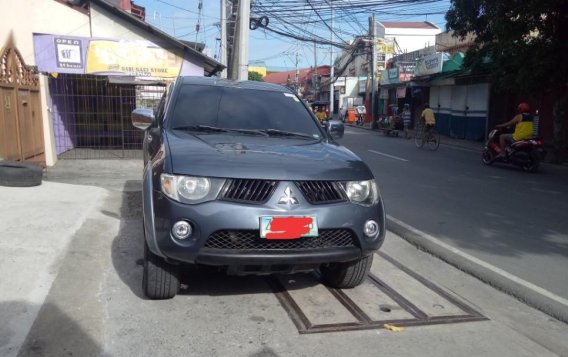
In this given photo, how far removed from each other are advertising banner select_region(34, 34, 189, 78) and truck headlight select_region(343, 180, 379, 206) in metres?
10.4

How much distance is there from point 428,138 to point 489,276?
14.7 meters

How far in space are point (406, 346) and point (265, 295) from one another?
1274mm

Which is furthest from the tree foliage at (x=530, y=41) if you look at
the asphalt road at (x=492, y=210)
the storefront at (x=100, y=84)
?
the storefront at (x=100, y=84)

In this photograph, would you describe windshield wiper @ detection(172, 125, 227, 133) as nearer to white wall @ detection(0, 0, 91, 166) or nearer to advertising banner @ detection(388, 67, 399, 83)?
white wall @ detection(0, 0, 91, 166)

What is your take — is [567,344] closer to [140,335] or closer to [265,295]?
[265,295]

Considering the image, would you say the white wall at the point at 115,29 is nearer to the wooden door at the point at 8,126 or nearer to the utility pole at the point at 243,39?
the utility pole at the point at 243,39

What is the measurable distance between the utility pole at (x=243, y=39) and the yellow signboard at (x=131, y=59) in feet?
5.14

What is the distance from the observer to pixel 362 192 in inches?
159

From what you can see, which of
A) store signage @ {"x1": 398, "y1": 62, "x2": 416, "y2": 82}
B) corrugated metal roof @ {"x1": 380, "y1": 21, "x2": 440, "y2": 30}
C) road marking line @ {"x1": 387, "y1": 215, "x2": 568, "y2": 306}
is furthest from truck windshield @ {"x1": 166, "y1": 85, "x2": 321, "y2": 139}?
corrugated metal roof @ {"x1": 380, "y1": 21, "x2": 440, "y2": 30}

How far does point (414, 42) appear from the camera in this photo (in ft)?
189

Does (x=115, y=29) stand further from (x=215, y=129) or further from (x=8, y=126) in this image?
(x=215, y=129)

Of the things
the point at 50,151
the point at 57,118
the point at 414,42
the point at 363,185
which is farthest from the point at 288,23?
the point at 414,42

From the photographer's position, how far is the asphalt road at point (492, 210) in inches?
227

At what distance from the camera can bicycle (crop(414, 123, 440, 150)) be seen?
1908 centimetres
